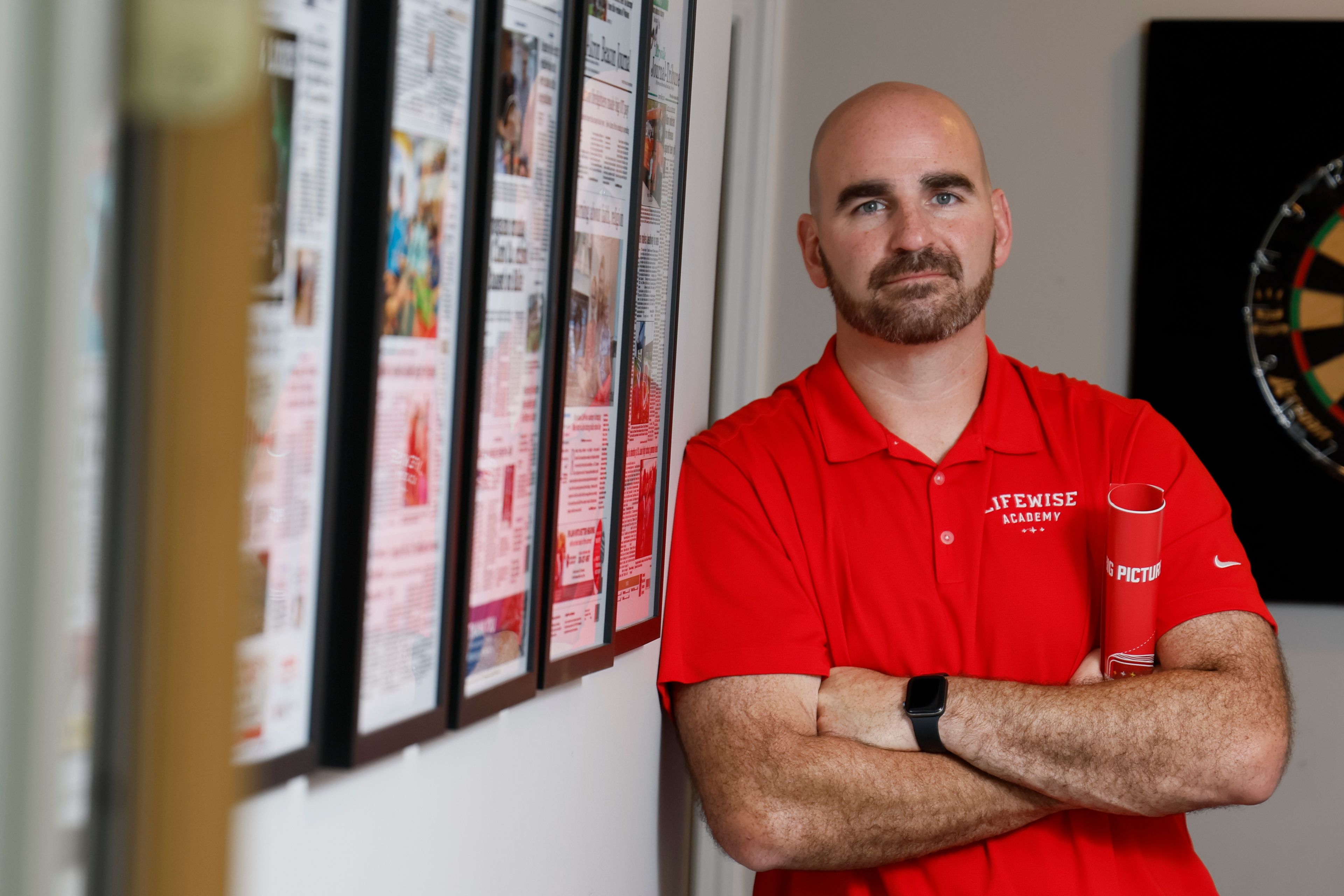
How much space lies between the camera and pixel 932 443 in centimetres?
159

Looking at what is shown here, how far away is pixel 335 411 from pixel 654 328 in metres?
0.69

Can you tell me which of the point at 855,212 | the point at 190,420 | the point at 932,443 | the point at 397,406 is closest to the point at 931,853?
the point at 932,443

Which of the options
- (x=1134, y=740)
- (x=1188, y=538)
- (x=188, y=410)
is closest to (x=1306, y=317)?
(x=1188, y=538)

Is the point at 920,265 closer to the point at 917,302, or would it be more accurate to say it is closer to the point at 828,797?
the point at 917,302

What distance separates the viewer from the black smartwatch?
1312mm

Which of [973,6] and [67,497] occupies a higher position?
[973,6]

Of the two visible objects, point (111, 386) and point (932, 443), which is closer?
point (111, 386)

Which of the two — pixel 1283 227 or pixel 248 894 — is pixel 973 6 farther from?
pixel 248 894

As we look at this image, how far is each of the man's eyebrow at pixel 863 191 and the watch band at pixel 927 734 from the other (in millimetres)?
753

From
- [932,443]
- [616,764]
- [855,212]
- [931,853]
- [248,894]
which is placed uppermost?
[855,212]

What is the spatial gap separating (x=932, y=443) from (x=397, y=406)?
3.51ft

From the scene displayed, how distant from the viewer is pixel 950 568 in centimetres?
146

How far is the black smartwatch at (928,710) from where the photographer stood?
131 cm

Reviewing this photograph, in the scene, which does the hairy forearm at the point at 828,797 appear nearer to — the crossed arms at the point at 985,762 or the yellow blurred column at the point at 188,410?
the crossed arms at the point at 985,762
